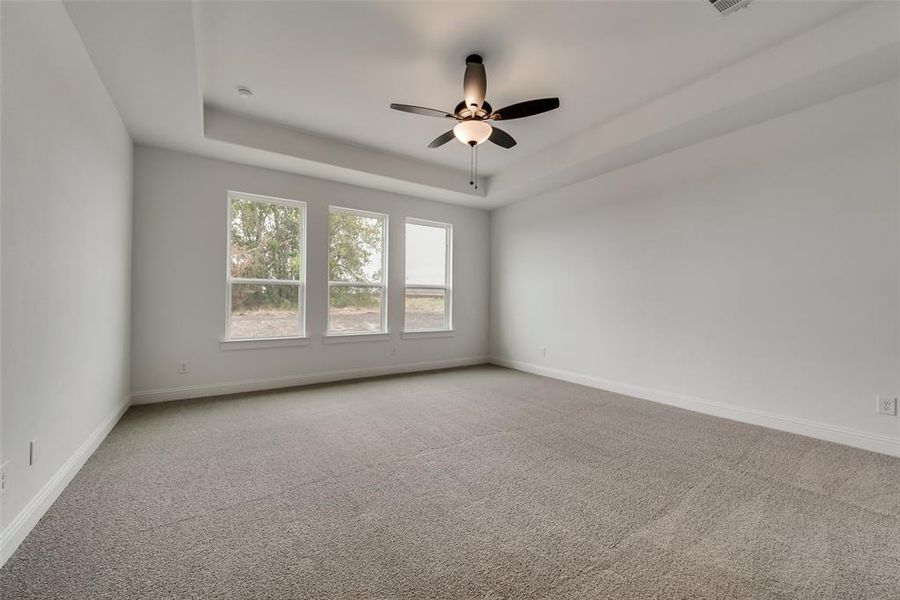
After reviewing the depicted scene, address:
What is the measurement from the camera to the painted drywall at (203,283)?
3922mm

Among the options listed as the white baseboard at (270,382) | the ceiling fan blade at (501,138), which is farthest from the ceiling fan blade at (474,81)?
the white baseboard at (270,382)

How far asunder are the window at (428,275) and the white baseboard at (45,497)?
3.60 metres

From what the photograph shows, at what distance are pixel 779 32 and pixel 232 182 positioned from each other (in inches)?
199

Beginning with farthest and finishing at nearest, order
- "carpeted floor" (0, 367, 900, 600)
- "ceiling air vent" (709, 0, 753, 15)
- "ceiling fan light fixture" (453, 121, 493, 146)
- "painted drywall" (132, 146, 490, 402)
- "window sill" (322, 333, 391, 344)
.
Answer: "window sill" (322, 333, 391, 344), "painted drywall" (132, 146, 490, 402), "ceiling fan light fixture" (453, 121, 493, 146), "ceiling air vent" (709, 0, 753, 15), "carpeted floor" (0, 367, 900, 600)

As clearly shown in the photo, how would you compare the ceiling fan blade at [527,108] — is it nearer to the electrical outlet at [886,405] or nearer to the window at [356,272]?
the window at [356,272]

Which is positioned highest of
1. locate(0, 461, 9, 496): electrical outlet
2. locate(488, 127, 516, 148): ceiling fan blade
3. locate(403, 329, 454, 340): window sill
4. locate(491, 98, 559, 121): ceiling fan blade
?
locate(491, 98, 559, 121): ceiling fan blade

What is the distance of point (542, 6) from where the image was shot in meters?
2.40

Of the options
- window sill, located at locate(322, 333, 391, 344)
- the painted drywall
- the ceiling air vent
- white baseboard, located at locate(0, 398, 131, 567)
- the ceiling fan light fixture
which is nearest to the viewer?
white baseboard, located at locate(0, 398, 131, 567)

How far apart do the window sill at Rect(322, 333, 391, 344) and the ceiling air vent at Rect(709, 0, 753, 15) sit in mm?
4617

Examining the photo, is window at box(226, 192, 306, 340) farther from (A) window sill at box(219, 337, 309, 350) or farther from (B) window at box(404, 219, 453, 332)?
(B) window at box(404, 219, 453, 332)

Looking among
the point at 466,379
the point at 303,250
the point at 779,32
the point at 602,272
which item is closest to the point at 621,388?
the point at 602,272

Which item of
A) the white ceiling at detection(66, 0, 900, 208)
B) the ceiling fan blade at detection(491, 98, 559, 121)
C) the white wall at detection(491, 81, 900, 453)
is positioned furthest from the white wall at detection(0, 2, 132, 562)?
the white wall at detection(491, 81, 900, 453)

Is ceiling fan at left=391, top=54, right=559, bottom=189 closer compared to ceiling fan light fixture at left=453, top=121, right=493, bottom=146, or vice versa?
ceiling fan at left=391, top=54, right=559, bottom=189

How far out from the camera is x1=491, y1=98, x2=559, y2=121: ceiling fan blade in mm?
2812
